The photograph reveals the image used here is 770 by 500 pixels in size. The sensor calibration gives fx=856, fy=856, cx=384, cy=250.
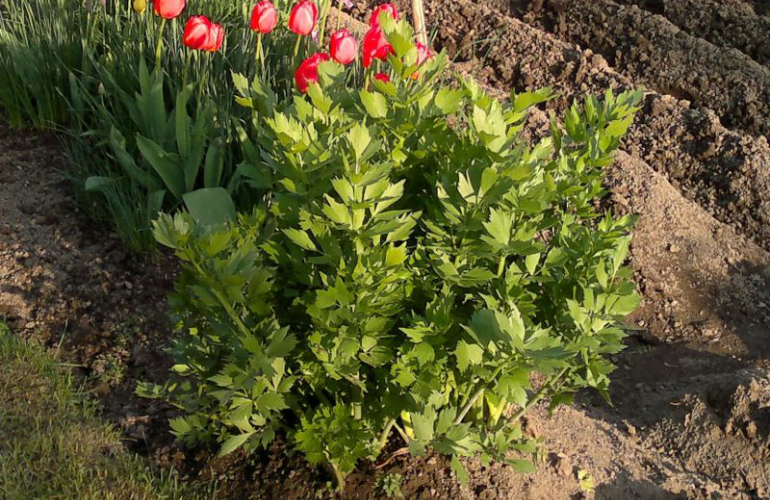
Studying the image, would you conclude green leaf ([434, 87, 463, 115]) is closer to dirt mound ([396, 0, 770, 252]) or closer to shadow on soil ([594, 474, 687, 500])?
shadow on soil ([594, 474, 687, 500])

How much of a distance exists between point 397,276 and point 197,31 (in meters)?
1.23

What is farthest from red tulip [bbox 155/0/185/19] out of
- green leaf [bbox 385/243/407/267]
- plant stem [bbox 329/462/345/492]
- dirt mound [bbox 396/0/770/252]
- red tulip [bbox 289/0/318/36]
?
dirt mound [bbox 396/0/770/252]

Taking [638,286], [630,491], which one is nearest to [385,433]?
[630,491]

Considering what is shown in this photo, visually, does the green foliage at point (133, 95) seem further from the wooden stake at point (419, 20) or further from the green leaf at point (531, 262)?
the green leaf at point (531, 262)

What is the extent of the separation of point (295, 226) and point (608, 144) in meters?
A: 0.75

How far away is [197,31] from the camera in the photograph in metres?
2.56

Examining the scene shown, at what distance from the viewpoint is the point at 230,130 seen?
290 cm

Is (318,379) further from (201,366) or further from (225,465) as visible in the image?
(225,465)

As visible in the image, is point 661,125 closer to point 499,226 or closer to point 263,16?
point 263,16

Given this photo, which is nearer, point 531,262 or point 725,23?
point 531,262

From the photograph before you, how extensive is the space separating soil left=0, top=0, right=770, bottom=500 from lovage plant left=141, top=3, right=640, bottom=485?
0.32m

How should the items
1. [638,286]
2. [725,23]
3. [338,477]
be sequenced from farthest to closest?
[725,23]
[638,286]
[338,477]

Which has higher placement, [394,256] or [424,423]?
[394,256]

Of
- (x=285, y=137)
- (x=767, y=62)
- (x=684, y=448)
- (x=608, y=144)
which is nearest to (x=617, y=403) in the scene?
(x=684, y=448)
